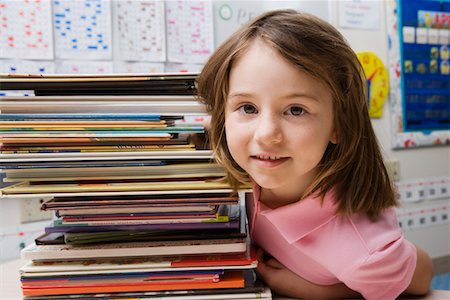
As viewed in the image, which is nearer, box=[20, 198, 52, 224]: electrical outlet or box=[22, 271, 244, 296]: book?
box=[22, 271, 244, 296]: book

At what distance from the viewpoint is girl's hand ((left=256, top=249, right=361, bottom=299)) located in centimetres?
66

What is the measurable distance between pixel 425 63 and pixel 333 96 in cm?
195

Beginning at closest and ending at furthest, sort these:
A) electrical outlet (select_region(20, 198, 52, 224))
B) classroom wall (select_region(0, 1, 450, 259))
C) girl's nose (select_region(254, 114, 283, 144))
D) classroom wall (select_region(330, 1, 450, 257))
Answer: girl's nose (select_region(254, 114, 283, 144)) < electrical outlet (select_region(20, 198, 52, 224)) < classroom wall (select_region(0, 1, 450, 259)) < classroom wall (select_region(330, 1, 450, 257))

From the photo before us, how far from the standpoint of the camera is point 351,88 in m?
0.62

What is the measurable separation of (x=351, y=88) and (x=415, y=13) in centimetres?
190

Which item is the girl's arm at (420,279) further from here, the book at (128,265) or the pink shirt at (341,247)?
the book at (128,265)

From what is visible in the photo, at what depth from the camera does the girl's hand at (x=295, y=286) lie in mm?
657

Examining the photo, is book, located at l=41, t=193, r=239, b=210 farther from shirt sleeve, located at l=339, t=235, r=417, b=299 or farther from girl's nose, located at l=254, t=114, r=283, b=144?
shirt sleeve, located at l=339, t=235, r=417, b=299

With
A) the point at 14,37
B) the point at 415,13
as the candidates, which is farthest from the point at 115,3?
the point at 415,13

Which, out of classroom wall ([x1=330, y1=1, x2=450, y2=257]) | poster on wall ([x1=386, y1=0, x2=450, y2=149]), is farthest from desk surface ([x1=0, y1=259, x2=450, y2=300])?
poster on wall ([x1=386, y1=0, x2=450, y2=149])

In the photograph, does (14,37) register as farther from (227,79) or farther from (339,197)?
(339,197)

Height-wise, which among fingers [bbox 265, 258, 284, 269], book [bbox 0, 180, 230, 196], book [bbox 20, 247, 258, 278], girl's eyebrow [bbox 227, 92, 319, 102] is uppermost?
girl's eyebrow [bbox 227, 92, 319, 102]

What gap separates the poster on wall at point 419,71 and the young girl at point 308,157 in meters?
1.61

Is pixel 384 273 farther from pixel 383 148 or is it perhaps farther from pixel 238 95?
pixel 383 148
